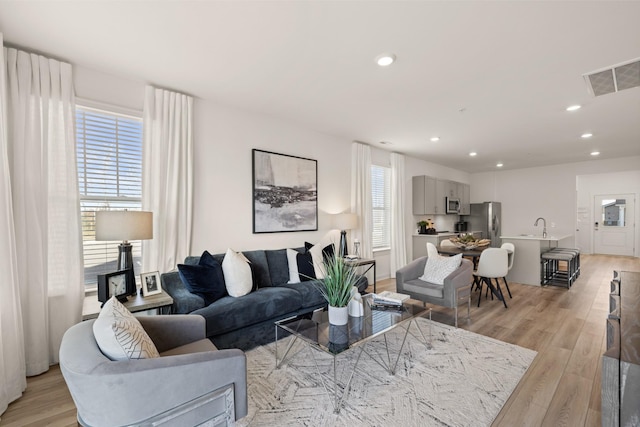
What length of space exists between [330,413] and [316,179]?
10.9 ft

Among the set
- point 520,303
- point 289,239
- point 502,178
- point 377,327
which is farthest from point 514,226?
point 377,327

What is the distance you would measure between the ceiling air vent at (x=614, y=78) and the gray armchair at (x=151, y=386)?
3.98m

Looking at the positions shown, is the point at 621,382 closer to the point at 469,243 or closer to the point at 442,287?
the point at 442,287

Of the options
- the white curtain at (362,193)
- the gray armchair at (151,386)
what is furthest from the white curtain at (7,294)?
the white curtain at (362,193)

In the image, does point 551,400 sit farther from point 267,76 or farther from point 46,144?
point 46,144

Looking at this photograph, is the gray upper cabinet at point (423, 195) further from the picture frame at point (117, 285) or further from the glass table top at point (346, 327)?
the picture frame at point (117, 285)

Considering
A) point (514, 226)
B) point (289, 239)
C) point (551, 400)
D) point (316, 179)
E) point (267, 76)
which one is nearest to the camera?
point (551, 400)

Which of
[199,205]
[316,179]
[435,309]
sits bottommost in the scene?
[435,309]

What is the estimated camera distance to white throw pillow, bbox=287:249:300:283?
367 centimetres

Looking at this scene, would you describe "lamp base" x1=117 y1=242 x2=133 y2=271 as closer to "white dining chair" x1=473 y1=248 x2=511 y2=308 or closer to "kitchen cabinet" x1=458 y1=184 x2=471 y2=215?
"white dining chair" x1=473 y1=248 x2=511 y2=308

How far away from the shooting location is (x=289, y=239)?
4301 mm

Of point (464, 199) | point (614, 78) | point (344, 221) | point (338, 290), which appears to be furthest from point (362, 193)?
point (464, 199)

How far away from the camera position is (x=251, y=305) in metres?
2.79

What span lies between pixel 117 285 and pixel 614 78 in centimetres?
502
